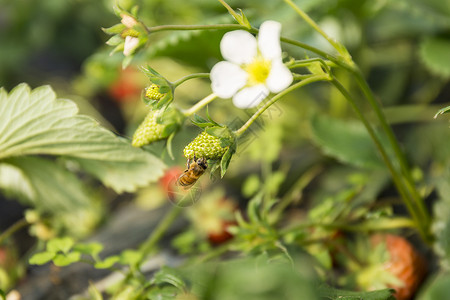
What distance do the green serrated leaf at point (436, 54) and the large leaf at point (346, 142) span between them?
178mm

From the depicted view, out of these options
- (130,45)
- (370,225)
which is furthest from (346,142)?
(130,45)

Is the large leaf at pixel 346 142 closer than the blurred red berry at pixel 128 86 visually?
Yes

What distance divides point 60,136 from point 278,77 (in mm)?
350

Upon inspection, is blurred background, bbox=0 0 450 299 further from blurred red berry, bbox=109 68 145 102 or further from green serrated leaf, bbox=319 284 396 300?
green serrated leaf, bbox=319 284 396 300

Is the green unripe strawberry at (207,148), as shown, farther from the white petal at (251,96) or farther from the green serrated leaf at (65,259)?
the green serrated leaf at (65,259)

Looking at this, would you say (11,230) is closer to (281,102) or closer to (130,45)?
(130,45)

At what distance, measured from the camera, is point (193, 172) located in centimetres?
56

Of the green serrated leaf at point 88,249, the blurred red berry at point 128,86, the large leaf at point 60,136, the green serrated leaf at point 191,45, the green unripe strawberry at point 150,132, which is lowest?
the green serrated leaf at point 88,249

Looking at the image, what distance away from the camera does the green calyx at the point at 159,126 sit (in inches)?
20.7

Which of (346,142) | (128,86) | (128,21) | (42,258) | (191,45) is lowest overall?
(42,258)

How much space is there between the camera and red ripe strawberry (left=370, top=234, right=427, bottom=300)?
2.44 ft

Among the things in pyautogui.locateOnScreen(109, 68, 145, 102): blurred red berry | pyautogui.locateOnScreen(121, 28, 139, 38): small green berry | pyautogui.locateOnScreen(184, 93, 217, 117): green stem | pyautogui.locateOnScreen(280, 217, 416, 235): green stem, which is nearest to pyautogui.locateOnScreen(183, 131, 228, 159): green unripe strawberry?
pyautogui.locateOnScreen(184, 93, 217, 117): green stem

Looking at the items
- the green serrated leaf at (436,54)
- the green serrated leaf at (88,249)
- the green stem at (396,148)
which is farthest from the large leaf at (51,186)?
the green serrated leaf at (436,54)

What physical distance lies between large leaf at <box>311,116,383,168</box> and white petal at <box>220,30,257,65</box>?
1.20 ft
